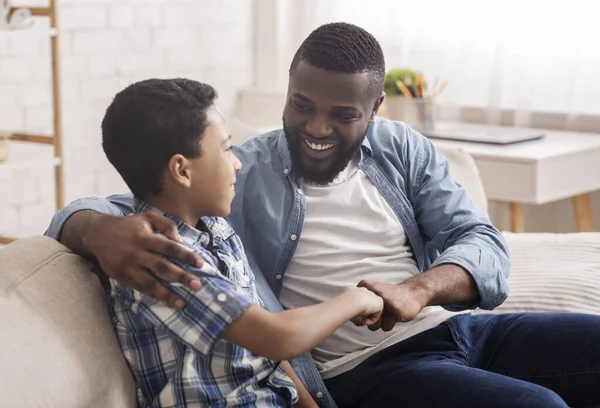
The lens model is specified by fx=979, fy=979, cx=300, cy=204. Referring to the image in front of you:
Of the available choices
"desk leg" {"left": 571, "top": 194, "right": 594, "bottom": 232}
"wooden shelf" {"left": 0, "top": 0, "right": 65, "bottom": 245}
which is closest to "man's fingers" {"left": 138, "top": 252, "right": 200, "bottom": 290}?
"wooden shelf" {"left": 0, "top": 0, "right": 65, "bottom": 245}

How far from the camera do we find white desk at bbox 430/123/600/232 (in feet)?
9.52

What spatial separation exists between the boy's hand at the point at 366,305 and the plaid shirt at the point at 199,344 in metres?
0.14

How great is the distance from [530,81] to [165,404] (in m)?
2.42

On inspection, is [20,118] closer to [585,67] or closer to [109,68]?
[109,68]

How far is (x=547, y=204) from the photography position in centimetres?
351

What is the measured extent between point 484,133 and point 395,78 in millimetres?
352

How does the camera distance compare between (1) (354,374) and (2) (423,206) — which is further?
(2) (423,206)

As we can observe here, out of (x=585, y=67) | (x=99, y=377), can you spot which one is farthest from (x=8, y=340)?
(x=585, y=67)

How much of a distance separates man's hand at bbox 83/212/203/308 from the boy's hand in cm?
23

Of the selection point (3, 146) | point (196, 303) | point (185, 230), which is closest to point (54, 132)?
point (3, 146)

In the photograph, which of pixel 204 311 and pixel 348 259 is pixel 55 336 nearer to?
pixel 204 311

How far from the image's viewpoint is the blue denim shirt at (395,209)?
1.66m

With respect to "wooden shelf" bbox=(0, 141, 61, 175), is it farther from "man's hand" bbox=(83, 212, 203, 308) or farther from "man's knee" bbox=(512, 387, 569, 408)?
"man's knee" bbox=(512, 387, 569, 408)

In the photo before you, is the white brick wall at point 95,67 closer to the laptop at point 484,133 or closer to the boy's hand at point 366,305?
the laptop at point 484,133
